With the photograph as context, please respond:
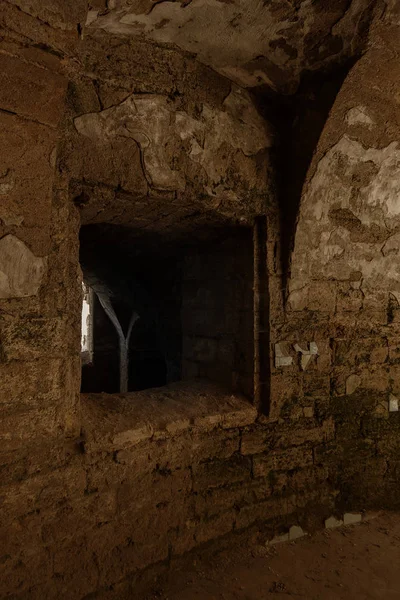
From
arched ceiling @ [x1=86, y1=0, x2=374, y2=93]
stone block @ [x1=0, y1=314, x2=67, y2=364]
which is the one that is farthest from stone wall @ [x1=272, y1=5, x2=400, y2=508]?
stone block @ [x1=0, y1=314, x2=67, y2=364]

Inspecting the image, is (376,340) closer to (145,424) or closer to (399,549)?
(399,549)

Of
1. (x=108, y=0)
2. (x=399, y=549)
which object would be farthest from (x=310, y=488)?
(x=108, y=0)

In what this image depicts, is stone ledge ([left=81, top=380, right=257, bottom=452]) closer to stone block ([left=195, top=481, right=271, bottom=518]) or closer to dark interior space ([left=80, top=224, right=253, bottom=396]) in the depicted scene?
dark interior space ([left=80, top=224, right=253, bottom=396])

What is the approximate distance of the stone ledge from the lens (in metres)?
2.00

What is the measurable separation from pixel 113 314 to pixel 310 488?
4.39 metres

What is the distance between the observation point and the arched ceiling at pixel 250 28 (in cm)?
180

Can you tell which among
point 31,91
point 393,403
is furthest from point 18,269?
point 393,403

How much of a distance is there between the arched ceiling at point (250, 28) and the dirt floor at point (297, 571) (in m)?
2.67

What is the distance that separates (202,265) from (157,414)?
1189 mm

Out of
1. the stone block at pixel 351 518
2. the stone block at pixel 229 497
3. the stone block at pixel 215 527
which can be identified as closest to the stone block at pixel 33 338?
the stone block at pixel 229 497

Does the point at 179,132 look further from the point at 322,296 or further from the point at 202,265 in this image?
the point at 322,296

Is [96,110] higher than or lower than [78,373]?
higher

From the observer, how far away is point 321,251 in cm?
254

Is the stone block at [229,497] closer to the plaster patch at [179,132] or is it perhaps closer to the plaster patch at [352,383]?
the plaster patch at [352,383]
